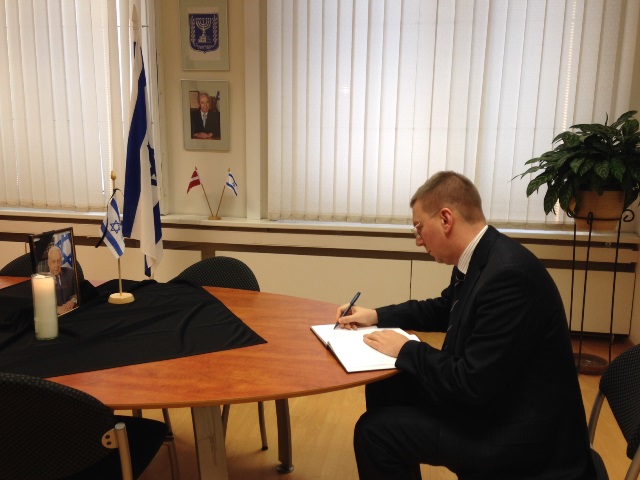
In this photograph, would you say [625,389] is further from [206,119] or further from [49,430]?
[206,119]

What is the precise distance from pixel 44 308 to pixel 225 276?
94 centimetres

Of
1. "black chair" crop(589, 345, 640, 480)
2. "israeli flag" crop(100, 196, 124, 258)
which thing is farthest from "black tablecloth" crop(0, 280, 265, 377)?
"black chair" crop(589, 345, 640, 480)

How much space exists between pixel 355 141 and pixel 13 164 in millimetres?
2803

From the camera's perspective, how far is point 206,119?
13.5ft

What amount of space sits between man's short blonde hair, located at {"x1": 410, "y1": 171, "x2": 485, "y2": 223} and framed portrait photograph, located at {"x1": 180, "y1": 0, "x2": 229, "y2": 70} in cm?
285

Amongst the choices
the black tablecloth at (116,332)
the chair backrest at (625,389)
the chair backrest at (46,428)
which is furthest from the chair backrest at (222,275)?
the chair backrest at (625,389)

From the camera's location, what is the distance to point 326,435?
259 centimetres

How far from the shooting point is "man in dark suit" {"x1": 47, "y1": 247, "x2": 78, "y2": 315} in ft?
5.94

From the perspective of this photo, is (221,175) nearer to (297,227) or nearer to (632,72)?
(297,227)

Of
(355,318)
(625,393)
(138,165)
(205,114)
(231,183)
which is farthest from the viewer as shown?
(205,114)

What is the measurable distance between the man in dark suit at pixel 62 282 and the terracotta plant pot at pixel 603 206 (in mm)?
2709

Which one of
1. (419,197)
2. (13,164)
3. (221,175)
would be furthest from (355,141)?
(13,164)

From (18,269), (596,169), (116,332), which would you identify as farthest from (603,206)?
(18,269)

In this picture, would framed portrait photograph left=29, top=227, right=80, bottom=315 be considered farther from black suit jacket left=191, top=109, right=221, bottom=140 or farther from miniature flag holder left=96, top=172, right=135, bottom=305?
black suit jacket left=191, top=109, right=221, bottom=140
